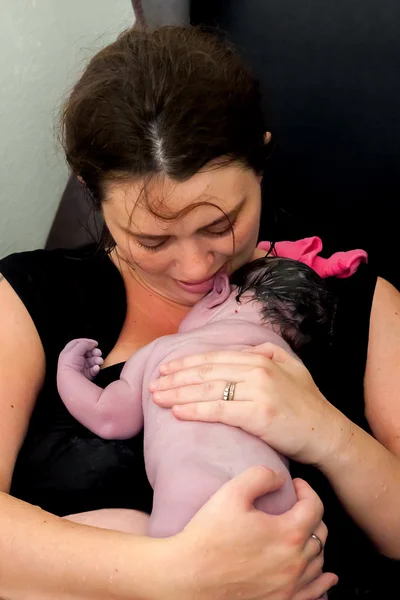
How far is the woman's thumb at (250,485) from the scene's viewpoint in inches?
41.6

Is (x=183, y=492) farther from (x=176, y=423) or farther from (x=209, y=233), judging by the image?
(x=209, y=233)

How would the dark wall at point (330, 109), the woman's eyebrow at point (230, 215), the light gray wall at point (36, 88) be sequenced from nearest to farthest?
the woman's eyebrow at point (230, 215) → the dark wall at point (330, 109) → the light gray wall at point (36, 88)

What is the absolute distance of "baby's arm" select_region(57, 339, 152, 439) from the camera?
1.28 m

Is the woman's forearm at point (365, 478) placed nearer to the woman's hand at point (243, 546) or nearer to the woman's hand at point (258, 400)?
the woman's hand at point (258, 400)

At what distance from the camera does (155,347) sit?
1312mm

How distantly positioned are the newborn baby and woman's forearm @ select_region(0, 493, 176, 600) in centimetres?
7

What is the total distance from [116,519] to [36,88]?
1.31 meters

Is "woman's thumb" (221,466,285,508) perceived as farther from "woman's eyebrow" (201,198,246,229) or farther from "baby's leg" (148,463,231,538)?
"woman's eyebrow" (201,198,246,229)

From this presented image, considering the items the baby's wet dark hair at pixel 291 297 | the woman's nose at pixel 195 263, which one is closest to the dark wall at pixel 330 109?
the baby's wet dark hair at pixel 291 297

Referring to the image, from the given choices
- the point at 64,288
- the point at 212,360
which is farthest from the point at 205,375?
the point at 64,288

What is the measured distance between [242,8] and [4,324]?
96 centimetres

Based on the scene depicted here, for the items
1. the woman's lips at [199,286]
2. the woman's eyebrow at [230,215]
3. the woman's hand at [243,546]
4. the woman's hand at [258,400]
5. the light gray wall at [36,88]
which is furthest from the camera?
the light gray wall at [36,88]

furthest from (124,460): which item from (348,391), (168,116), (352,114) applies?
(352,114)

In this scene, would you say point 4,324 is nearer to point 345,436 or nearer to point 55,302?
point 55,302
